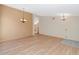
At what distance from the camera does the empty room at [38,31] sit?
10.3 feet

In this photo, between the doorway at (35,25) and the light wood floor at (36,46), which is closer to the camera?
the light wood floor at (36,46)

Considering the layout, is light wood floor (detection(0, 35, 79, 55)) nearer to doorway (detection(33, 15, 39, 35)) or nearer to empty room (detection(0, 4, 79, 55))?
empty room (detection(0, 4, 79, 55))

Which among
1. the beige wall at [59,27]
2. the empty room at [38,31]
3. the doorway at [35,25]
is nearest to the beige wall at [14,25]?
the empty room at [38,31]

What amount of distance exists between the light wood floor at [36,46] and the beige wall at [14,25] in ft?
0.59

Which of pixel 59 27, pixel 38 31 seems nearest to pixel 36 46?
pixel 38 31

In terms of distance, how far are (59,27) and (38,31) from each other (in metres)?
0.70

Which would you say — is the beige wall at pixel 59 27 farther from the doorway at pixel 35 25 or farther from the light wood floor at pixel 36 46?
the light wood floor at pixel 36 46

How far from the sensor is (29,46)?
133 inches

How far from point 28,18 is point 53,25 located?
0.85 metres

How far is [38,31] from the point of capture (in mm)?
3559

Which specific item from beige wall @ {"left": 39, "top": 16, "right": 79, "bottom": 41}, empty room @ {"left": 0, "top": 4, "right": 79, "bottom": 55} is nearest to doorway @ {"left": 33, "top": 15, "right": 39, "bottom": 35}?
empty room @ {"left": 0, "top": 4, "right": 79, "bottom": 55}

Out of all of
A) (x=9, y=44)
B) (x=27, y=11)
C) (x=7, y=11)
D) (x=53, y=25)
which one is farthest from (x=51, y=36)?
(x=7, y=11)

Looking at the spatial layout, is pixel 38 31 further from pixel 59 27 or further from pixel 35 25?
pixel 59 27

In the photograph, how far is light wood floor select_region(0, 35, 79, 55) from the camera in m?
3.13
